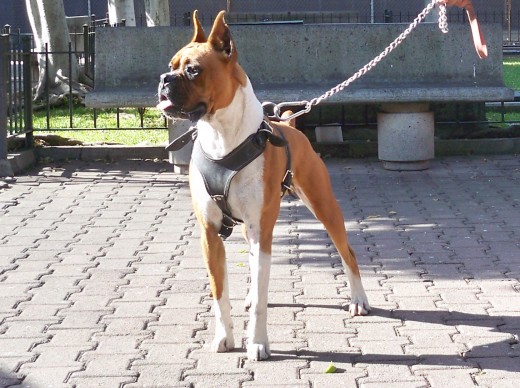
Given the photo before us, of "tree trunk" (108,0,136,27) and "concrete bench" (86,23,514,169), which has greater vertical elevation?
"tree trunk" (108,0,136,27)

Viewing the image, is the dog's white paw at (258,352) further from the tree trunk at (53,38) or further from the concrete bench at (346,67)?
the tree trunk at (53,38)

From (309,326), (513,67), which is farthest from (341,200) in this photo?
(513,67)

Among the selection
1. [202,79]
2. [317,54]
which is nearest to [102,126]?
[317,54]

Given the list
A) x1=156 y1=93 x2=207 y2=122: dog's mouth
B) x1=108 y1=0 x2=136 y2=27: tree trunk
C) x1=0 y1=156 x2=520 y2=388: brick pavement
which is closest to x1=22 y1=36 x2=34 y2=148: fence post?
x1=0 y1=156 x2=520 y2=388: brick pavement

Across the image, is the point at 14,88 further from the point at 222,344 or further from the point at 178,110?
the point at 178,110

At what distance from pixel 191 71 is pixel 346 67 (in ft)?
20.5

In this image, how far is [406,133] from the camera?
425 inches

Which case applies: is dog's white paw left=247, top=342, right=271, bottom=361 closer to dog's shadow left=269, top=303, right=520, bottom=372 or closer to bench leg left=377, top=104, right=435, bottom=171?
dog's shadow left=269, top=303, right=520, bottom=372

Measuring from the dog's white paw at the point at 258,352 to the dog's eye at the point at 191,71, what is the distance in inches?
57.4

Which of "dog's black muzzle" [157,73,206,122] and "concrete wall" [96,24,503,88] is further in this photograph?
"concrete wall" [96,24,503,88]

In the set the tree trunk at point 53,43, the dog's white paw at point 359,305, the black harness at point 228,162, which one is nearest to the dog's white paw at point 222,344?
the black harness at point 228,162

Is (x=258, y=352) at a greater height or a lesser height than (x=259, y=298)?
lesser

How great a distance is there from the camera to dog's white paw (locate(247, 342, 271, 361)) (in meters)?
5.19

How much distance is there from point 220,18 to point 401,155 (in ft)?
20.6
